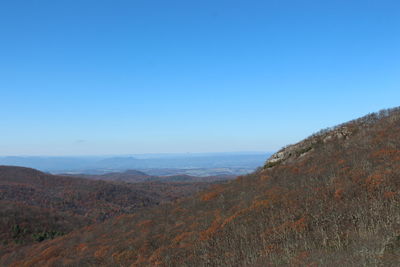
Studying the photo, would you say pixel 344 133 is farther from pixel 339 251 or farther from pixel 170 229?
pixel 339 251

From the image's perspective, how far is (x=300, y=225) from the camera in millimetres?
7977

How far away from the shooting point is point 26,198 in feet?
241

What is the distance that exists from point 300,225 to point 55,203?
→ 7845 centimetres

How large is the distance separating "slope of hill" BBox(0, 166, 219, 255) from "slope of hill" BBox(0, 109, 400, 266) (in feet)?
65.3

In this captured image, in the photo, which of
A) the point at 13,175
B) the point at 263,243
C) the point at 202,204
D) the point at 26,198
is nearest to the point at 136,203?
the point at 26,198

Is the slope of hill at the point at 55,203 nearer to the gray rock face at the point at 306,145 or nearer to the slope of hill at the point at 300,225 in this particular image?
the gray rock face at the point at 306,145

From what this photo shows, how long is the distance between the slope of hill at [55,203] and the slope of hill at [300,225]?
1992cm

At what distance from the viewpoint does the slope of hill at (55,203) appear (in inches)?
1623

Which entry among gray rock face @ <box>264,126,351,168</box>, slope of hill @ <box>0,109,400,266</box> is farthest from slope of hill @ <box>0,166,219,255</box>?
slope of hill @ <box>0,109,400,266</box>

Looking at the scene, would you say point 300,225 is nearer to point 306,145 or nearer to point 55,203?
point 306,145

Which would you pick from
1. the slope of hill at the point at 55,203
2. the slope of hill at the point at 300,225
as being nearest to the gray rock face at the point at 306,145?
the slope of hill at the point at 300,225

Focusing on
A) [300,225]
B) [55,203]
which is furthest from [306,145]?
[55,203]

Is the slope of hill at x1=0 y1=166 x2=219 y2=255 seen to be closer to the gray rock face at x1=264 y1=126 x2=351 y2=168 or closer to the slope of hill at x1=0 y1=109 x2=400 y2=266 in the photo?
the gray rock face at x1=264 y1=126 x2=351 y2=168

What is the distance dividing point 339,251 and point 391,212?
2.18 metres
